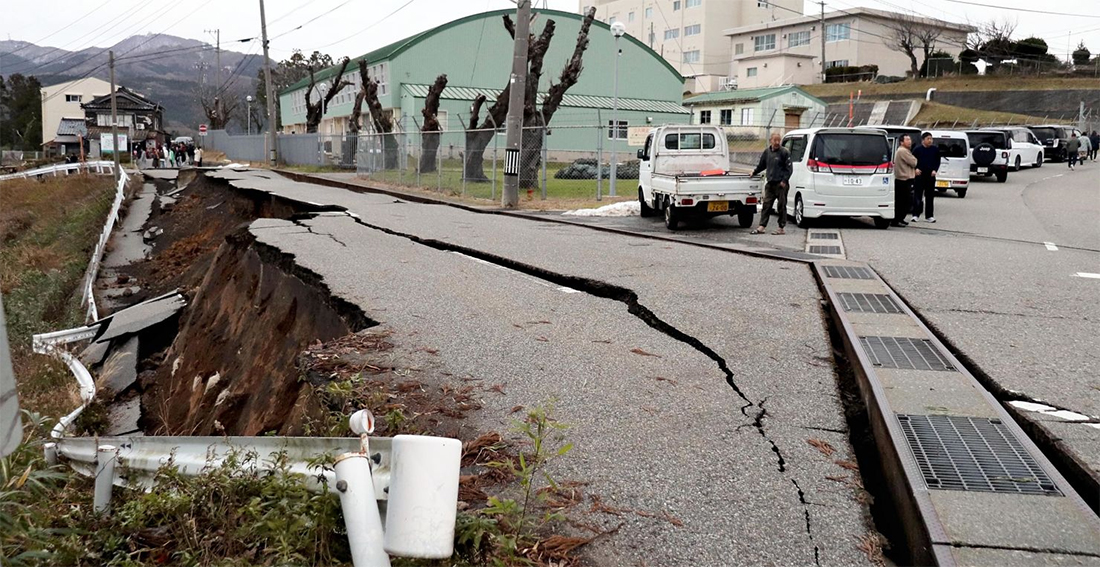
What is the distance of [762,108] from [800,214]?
1450 inches

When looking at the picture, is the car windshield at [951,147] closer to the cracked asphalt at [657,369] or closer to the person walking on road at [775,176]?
the person walking on road at [775,176]

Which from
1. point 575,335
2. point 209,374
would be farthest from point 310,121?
point 575,335

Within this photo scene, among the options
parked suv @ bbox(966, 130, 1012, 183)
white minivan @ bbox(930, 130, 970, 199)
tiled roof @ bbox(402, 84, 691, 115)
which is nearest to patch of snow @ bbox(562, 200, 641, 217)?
white minivan @ bbox(930, 130, 970, 199)

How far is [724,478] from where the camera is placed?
3986mm

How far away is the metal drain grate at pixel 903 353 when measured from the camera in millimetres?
6047

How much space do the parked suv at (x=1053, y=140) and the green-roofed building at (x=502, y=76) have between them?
63.3ft

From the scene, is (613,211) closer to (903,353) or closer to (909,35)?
(903,353)

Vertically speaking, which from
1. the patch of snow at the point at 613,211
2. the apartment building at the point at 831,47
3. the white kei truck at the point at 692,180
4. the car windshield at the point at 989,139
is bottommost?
the patch of snow at the point at 613,211

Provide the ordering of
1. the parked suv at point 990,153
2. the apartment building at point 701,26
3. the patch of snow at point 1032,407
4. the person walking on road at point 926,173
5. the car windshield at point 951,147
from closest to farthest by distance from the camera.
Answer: the patch of snow at point 1032,407 → the person walking on road at point 926,173 → the car windshield at point 951,147 → the parked suv at point 990,153 → the apartment building at point 701,26

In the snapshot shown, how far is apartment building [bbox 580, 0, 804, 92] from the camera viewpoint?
3184 inches

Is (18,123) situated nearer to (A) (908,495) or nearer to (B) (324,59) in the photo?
(B) (324,59)

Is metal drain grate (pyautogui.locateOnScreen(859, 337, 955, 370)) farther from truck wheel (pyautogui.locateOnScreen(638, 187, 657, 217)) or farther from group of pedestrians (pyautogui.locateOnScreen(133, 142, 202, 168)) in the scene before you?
group of pedestrians (pyautogui.locateOnScreen(133, 142, 202, 168))

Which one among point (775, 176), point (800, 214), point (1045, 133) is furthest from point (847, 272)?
point (1045, 133)

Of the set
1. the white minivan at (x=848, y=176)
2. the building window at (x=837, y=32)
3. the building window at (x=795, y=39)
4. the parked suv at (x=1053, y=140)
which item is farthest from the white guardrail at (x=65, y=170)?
the building window at (x=837, y=32)
